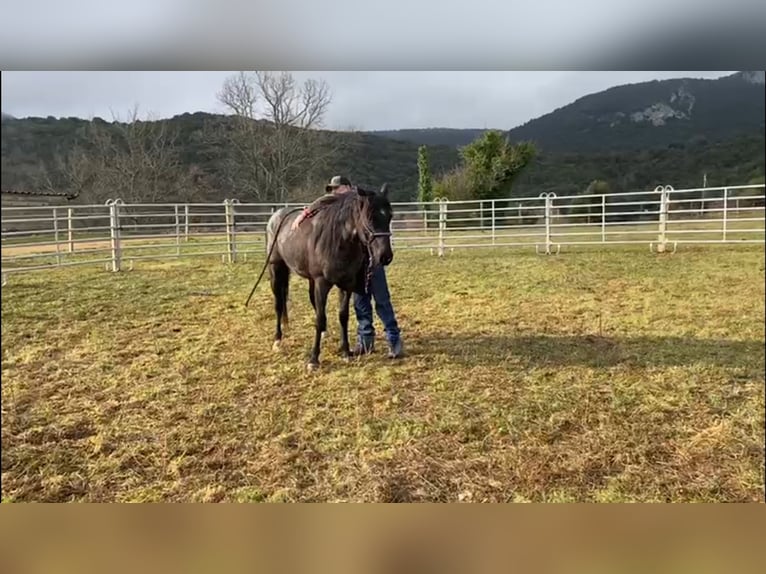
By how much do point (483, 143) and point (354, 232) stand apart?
1.70 feet

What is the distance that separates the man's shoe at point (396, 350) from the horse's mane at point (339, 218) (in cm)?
40

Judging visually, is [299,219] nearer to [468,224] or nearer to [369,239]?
[369,239]

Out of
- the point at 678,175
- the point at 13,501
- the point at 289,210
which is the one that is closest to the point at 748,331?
the point at 678,175

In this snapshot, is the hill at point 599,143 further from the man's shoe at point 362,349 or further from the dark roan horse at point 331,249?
the man's shoe at point 362,349

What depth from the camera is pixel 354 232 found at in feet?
4.68

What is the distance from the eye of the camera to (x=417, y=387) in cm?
137

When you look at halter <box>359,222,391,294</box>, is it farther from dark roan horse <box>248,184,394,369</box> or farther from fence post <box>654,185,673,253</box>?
fence post <box>654,185,673,253</box>

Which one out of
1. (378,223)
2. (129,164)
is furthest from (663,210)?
(129,164)

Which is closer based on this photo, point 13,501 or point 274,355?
point 13,501

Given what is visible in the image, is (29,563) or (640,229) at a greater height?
(640,229)

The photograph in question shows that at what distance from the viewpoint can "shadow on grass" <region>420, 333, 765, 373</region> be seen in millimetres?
1527

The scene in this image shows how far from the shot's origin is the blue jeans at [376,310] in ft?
4.78
